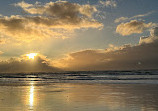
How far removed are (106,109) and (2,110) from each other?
7.69 m

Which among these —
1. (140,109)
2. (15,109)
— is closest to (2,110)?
(15,109)

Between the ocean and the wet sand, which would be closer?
the wet sand

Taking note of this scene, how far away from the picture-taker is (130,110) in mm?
14727

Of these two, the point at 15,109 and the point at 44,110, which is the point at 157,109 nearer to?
the point at 44,110

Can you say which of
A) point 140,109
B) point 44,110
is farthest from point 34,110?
point 140,109

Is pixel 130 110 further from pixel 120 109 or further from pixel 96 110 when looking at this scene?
pixel 96 110

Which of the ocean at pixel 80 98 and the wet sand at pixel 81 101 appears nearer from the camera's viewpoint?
the wet sand at pixel 81 101

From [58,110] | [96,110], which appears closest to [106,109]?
[96,110]

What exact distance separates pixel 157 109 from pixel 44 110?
822 centimetres

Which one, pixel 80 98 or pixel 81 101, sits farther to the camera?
pixel 80 98

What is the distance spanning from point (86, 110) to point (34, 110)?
378cm

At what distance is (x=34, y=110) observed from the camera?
A: 14.9 metres

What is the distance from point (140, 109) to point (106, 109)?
2474mm

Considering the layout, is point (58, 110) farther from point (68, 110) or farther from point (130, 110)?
point (130, 110)
